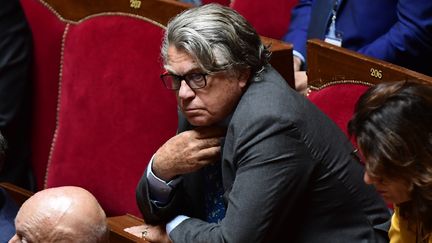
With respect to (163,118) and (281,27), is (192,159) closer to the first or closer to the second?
(163,118)

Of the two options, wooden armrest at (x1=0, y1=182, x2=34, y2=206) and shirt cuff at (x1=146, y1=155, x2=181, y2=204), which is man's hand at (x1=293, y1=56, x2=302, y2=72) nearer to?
shirt cuff at (x1=146, y1=155, x2=181, y2=204)

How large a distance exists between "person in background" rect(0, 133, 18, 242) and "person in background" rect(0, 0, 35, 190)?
350 millimetres

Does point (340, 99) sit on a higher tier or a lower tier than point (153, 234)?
higher

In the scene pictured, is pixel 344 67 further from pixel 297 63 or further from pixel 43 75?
pixel 43 75

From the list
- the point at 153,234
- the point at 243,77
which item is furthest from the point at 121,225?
the point at 243,77

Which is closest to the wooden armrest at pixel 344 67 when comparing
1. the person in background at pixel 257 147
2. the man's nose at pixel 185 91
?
the person in background at pixel 257 147

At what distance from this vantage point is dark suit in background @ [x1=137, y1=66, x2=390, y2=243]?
108 centimetres

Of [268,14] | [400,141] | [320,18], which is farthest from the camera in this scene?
[268,14]

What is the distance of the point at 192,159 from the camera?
120cm

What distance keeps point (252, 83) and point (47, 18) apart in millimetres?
599

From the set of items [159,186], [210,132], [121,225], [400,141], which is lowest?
[121,225]

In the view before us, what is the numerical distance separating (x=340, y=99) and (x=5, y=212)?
490 millimetres

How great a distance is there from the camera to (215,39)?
1.11 meters

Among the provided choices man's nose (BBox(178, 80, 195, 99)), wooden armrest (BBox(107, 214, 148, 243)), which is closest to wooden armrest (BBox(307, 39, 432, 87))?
man's nose (BBox(178, 80, 195, 99))
